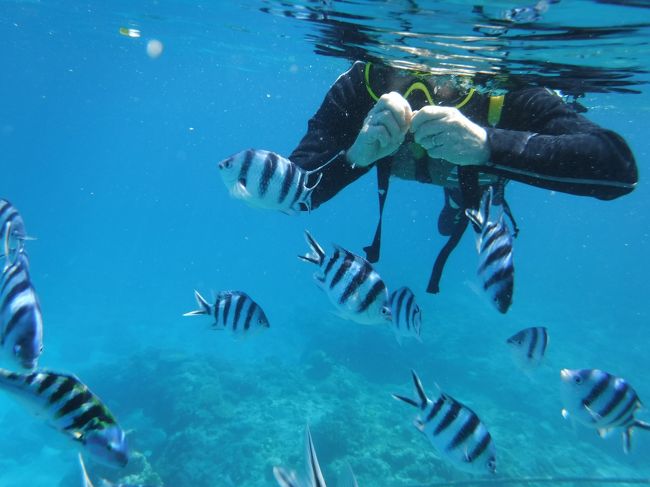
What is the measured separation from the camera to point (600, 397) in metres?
3.35

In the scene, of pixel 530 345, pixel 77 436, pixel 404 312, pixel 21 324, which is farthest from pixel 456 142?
pixel 77 436

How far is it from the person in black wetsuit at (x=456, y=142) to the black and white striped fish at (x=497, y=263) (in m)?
0.47

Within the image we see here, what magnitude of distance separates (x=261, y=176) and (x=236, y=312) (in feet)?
7.27

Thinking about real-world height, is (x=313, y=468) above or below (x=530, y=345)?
above

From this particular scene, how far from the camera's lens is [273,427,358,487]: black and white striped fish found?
1.14m

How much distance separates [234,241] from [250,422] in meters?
81.1

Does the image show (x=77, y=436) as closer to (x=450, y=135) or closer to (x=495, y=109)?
(x=450, y=135)

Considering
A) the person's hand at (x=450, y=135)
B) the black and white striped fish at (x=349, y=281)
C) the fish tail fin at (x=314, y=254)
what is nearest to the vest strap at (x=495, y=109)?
the person's hand at (x=450, y=135)

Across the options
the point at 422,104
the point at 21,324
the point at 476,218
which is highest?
the point at 422,104

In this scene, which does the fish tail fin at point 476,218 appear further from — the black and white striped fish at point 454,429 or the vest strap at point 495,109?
the vest strap at point 495,109

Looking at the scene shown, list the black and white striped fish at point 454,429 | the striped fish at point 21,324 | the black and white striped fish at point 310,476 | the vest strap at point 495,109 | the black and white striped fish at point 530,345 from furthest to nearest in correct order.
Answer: the vest strap at point 495,109
the black and white striped fish at point 530,345
the black and white striped fish at point 454,429
the striped fish at point 21,324
the black and white striped fish at point 310,476

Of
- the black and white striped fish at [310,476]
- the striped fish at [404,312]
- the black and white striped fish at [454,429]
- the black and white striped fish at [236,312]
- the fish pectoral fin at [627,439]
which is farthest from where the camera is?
the black and white striped fish at [236,312]

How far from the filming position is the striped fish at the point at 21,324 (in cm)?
209

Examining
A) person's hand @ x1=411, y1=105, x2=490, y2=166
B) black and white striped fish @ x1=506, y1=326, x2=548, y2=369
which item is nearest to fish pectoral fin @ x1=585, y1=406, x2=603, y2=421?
black and white striped fish @ x1=506, y1=326, x2=548, y2=369
